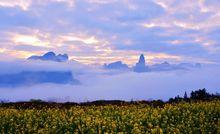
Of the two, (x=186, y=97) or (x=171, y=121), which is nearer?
(x=171, y=121)

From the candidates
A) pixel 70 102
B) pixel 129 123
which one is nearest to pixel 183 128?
pixel 129 123

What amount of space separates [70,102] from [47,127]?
1458 centimetres

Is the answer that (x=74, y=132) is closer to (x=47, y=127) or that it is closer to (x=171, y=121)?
(x=47, y=127)

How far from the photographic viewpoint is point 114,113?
3241cm

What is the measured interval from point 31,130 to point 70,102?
14.9 meters

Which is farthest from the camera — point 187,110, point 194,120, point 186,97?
point 186,97

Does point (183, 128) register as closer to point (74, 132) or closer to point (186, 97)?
point (74, 132)

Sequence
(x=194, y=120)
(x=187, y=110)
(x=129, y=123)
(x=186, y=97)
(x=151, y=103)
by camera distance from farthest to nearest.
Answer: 1. (x=186, y=97)
2. (x=151, y=103)
3. (x=187, y=110)
4. (x=194, y=120)
5. (x=129, y=123)

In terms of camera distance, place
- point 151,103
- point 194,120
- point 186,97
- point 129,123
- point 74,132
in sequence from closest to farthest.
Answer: point 74,132 < point 129,123 < point 194,120 < point 151,103 < point 186,97

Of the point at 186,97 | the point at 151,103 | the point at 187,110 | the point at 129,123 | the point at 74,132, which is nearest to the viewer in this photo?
the point at 74,132

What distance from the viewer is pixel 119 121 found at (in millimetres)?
28516

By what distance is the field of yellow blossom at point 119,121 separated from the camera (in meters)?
25.8

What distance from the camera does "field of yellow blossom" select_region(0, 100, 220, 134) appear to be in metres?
25.8

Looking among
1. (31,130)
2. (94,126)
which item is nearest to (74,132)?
(94,126)
